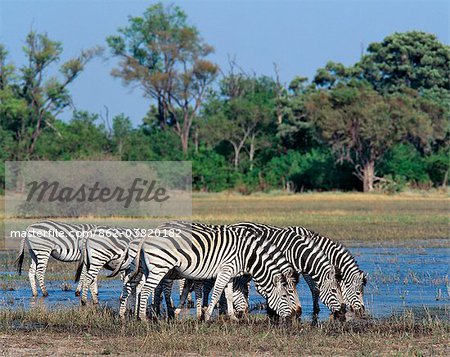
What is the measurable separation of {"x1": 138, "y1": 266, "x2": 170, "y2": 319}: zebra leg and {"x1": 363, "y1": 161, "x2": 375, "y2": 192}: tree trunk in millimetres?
49156

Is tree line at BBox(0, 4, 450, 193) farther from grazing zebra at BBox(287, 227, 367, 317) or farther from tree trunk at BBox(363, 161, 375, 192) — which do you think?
grazing zebra at BBox(287, 227, 367, 317)

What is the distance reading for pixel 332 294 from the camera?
492 inches

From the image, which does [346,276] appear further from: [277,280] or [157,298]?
[157,298]

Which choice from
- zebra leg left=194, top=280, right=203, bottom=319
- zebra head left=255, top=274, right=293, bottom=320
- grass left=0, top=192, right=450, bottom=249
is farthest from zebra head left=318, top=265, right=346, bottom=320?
grass left=0, top=192, right=450, bottom=249

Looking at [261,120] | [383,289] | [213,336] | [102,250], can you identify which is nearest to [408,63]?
[261,120]

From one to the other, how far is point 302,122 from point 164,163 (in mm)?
16212

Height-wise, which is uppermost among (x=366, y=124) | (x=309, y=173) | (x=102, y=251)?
(x=366, y=124)

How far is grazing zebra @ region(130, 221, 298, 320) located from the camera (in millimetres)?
11578

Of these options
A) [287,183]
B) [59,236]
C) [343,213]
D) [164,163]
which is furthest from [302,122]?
[59,236]

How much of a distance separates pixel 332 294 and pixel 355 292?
0.57m

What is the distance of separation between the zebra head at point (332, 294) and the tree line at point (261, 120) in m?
45.1

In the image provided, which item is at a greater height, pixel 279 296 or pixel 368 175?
pixel 368 175

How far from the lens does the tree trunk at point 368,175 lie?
59.6 metres

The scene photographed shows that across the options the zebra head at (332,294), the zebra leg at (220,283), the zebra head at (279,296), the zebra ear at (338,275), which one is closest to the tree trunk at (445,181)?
the zebra ear at (338,275)
